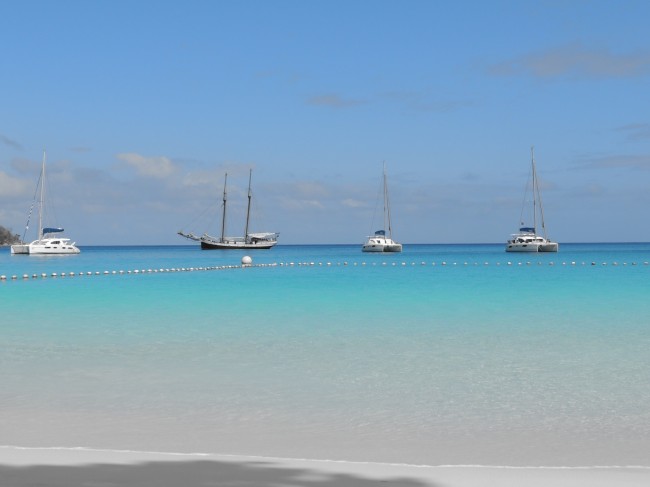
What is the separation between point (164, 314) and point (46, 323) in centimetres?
366

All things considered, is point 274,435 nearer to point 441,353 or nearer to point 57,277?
point 441,353

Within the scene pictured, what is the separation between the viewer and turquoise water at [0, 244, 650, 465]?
24.2 feet

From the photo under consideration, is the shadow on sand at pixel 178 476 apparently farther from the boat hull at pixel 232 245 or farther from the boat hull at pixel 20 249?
the boat hull at pixel 232 245

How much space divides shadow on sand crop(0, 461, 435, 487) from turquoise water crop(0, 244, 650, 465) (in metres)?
1.32

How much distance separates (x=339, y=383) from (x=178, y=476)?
5.36m

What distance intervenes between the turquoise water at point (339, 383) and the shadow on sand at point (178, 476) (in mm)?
1317

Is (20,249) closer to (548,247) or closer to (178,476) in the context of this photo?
(548,247)

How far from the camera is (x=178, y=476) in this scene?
542cm

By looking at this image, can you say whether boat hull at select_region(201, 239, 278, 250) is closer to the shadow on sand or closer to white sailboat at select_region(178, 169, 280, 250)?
white sailboat at select_region(178, 169, 280, 250)

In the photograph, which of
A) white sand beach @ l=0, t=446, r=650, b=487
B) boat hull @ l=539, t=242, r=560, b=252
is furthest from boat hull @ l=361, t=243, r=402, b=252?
white sand beach @ l=0, t=446, r=650, b=487

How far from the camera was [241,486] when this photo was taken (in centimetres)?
514

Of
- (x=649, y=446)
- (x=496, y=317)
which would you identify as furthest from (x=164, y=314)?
(x=649, y=446)

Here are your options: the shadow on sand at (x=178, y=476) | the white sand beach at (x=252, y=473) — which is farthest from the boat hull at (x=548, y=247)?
the shadow on sand at (x=178, y=476)

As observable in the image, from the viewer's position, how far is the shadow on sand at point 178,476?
516cm
